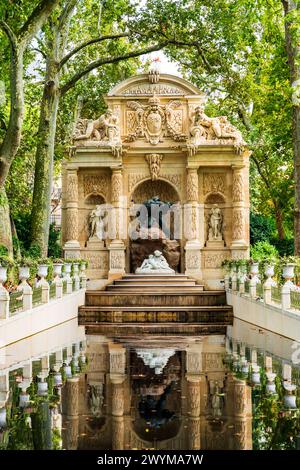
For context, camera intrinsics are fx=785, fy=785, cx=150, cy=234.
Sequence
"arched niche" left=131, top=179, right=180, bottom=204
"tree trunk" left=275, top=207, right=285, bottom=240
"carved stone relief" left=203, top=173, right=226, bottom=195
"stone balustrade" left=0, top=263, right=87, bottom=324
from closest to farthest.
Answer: "stone balustrade" left=0, top=263, right=87, bottom=324 < "carved stone relief" left=203, top=173, right=226, bottom=195 < "arched niche" left=131, top=179, right=180, bottom=204 < "tree trunk" left=275, top=207, right=285, bottom=240

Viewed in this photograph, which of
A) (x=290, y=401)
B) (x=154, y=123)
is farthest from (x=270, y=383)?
(x=154, y=123)

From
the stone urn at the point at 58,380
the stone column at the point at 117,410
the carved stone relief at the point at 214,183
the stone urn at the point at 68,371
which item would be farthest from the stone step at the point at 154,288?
the stone column at the point at 117,410

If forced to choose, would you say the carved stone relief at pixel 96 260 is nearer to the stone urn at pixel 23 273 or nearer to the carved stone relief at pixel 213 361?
the stone urn at pixel 23 273

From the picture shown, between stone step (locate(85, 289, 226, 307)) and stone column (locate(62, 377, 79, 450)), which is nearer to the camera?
stone column (locate(62, 377, 79, 450))

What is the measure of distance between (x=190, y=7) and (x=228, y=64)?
2.85 metres

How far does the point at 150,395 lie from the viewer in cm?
878

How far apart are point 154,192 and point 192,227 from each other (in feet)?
7.98

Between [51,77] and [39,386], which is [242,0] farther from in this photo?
[39,386]

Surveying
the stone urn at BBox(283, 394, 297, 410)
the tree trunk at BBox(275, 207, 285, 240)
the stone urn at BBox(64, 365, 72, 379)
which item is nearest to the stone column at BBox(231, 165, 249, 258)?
the tree trunk at BBox(275, 207, 285, 240)

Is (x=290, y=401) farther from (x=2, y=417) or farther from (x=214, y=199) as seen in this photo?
(x=214, y=199)

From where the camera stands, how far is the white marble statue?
25.3 metres

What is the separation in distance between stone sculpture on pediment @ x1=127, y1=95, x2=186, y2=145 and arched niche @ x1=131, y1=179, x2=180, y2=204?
5.66ft

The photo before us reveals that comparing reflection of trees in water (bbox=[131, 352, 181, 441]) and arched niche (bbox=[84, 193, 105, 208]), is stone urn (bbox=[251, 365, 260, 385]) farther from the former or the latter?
arched niche (bbox=[84, 193, 105, 208])

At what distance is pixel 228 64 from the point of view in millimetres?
28094
